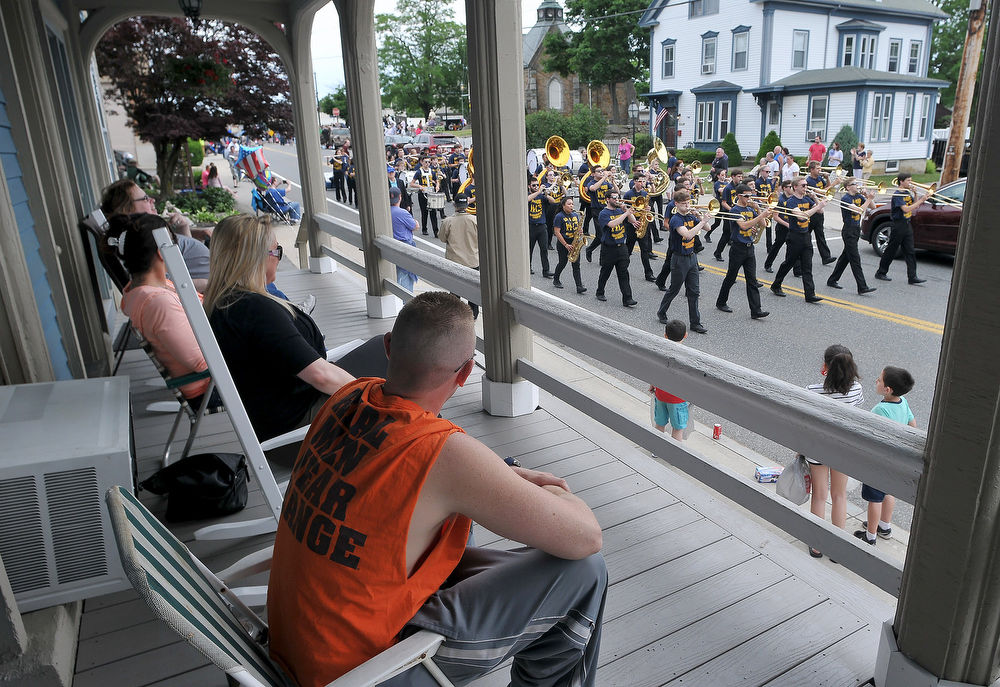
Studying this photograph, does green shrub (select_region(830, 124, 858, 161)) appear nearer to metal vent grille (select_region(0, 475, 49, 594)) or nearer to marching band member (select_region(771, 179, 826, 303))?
marching band member (select_region(771, 179, 826, 303))

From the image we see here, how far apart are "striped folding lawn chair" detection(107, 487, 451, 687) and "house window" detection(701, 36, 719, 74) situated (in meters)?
2.61

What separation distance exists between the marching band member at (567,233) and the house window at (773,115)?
15.2ft

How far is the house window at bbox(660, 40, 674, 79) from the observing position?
2.92 metres

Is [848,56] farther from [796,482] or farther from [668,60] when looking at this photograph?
[796,482]

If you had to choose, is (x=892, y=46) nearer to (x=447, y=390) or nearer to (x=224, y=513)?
(x=447, y=390)

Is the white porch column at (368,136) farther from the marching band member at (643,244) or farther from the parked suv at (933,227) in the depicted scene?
the parked suv at (933,227)

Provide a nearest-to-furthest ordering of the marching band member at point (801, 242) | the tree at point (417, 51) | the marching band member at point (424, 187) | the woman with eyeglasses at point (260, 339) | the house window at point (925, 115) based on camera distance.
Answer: the woman with eyeglasses at point (260, 339), the house window at point (925, 115), the marching band member at point (801, 242), the marching band member at point (424, 187), the tree at point (417, 51)

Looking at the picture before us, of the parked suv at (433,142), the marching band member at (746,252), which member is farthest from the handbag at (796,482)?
the parked suv at (433,142)

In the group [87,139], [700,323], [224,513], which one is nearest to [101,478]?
[224,513]

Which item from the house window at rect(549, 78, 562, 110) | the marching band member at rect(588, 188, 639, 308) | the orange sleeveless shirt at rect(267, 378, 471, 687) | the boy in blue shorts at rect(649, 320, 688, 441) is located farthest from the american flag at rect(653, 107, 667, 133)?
the marching band member at rect(588, 188, 639, 308)

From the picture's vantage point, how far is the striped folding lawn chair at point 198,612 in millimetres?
964

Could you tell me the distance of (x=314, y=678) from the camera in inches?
46.5

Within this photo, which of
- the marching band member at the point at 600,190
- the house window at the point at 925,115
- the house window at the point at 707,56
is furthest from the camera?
the marching band member at the point at 600,190

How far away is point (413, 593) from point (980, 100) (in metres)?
1.44
